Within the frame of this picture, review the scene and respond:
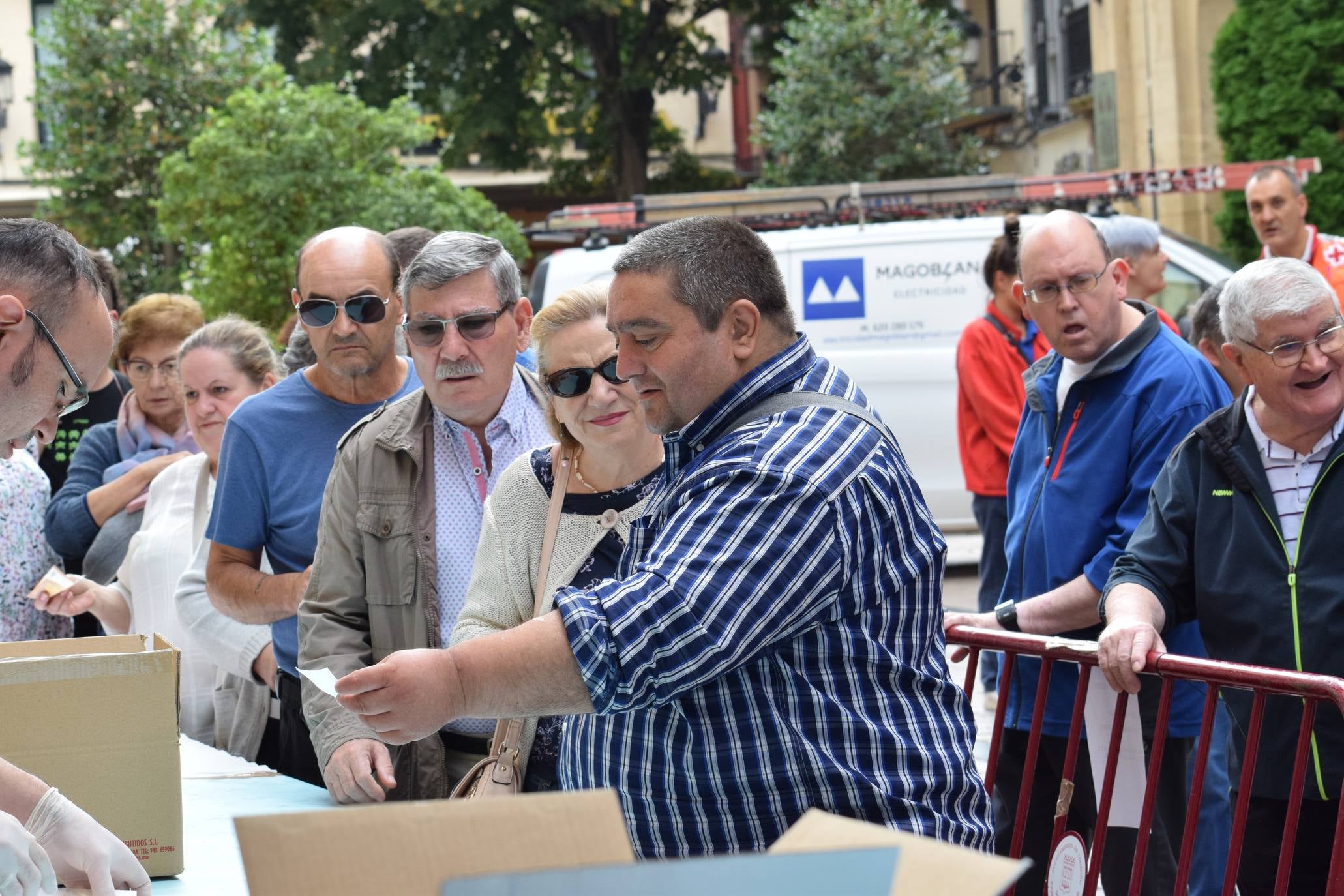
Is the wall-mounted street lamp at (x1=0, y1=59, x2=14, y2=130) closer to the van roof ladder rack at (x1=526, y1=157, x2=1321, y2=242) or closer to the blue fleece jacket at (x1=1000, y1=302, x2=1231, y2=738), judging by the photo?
the van roof ladder rack at (x1=526, y1=157, x2=1321, y2=242)

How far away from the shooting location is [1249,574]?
3.43 metres

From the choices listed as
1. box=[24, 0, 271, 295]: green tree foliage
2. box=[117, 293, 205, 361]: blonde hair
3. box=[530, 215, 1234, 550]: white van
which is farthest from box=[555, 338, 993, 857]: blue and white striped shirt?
box=[24, 0, 271, 295]: green tree foliage

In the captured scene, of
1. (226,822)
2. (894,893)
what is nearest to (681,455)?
(894,893)

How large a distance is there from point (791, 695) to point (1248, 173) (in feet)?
33.8

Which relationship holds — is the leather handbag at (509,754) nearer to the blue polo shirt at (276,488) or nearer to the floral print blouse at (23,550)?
the blue polo shirt at (276,488)

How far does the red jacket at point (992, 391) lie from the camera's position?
6.73 metres

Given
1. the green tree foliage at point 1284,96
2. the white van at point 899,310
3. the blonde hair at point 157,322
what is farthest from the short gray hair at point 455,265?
the green tree foliage at point 1284,96

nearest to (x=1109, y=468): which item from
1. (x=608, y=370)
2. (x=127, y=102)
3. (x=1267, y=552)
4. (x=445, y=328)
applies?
(x=1267, y=552)

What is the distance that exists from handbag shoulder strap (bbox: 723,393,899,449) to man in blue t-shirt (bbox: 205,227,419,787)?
6.08 feet

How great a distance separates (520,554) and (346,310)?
1286 mm

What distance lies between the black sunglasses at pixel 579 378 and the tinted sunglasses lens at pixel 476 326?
42 centimetres

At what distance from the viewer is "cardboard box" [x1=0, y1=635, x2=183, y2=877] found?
2.72m

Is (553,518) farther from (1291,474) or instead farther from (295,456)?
(1291,474)

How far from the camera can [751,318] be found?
93.2 inches
